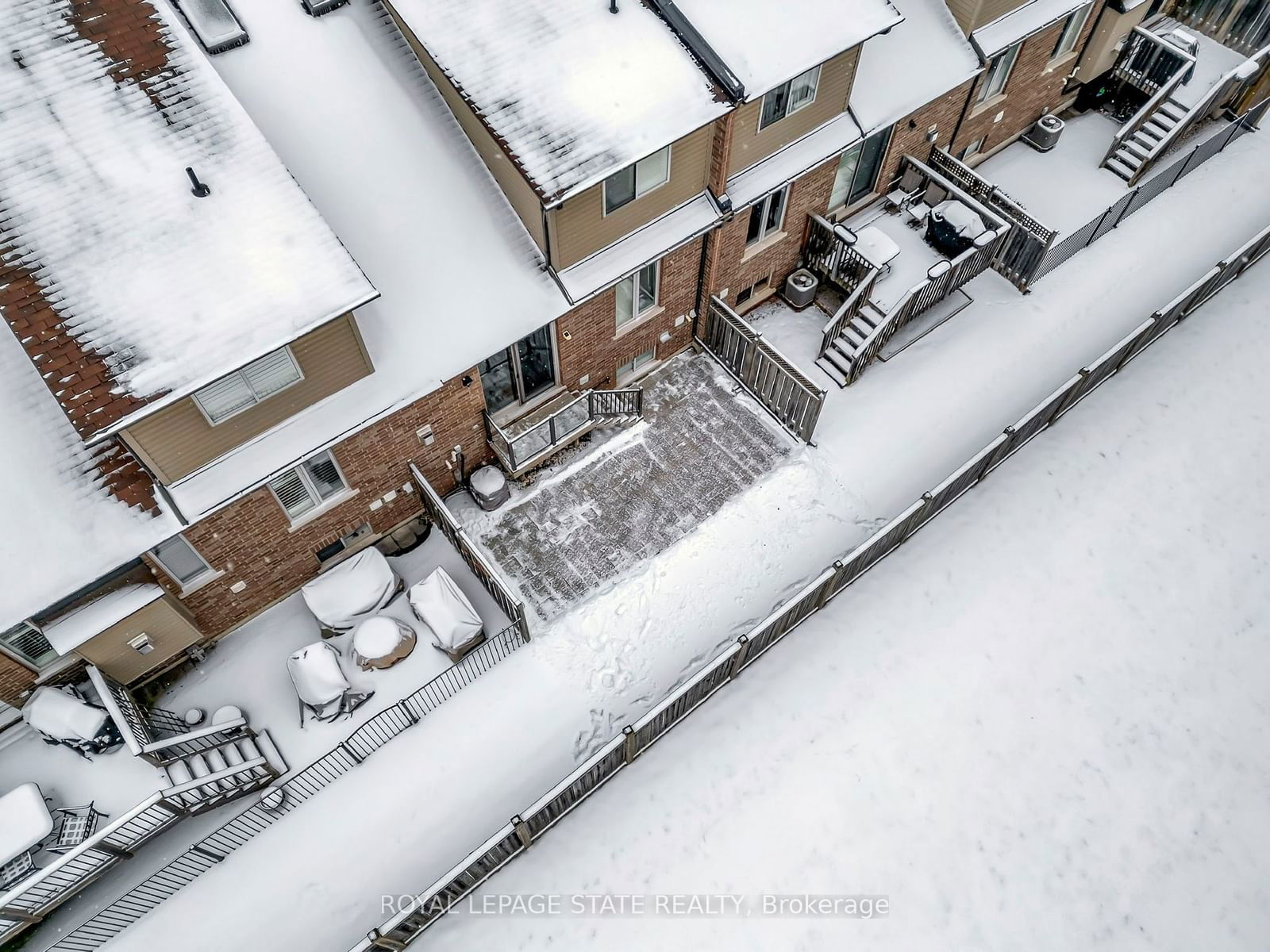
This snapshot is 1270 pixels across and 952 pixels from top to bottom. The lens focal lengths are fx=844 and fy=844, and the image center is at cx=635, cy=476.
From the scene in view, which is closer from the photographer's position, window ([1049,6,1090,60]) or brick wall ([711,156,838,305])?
brick wall ([711,156,838,305])

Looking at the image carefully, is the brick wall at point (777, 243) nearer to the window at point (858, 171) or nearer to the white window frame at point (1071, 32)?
the window at point (858, 171)

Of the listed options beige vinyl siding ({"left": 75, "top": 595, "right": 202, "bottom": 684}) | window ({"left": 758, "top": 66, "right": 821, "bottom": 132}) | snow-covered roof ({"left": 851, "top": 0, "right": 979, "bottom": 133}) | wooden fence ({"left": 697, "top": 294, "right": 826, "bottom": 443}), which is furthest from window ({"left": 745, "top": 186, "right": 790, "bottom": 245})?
beige vinyl siding ({"left": 75, "top": 595, "right": 202, "bottom": 684})

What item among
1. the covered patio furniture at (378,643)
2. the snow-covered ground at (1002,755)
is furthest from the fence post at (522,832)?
the covered patio furniture at (378,643)

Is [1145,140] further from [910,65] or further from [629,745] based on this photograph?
[629,745]

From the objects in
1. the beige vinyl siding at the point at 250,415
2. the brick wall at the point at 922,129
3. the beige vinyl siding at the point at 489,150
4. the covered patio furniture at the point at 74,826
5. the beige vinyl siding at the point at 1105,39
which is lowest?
the covered patio furniture at the point at 74,826

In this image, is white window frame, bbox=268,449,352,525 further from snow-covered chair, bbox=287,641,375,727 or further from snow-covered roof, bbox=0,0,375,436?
snow-covered roof, bbox=0,0,375,436

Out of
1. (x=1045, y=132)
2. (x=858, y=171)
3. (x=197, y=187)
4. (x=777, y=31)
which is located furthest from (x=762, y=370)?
(x=1045, y=132)
